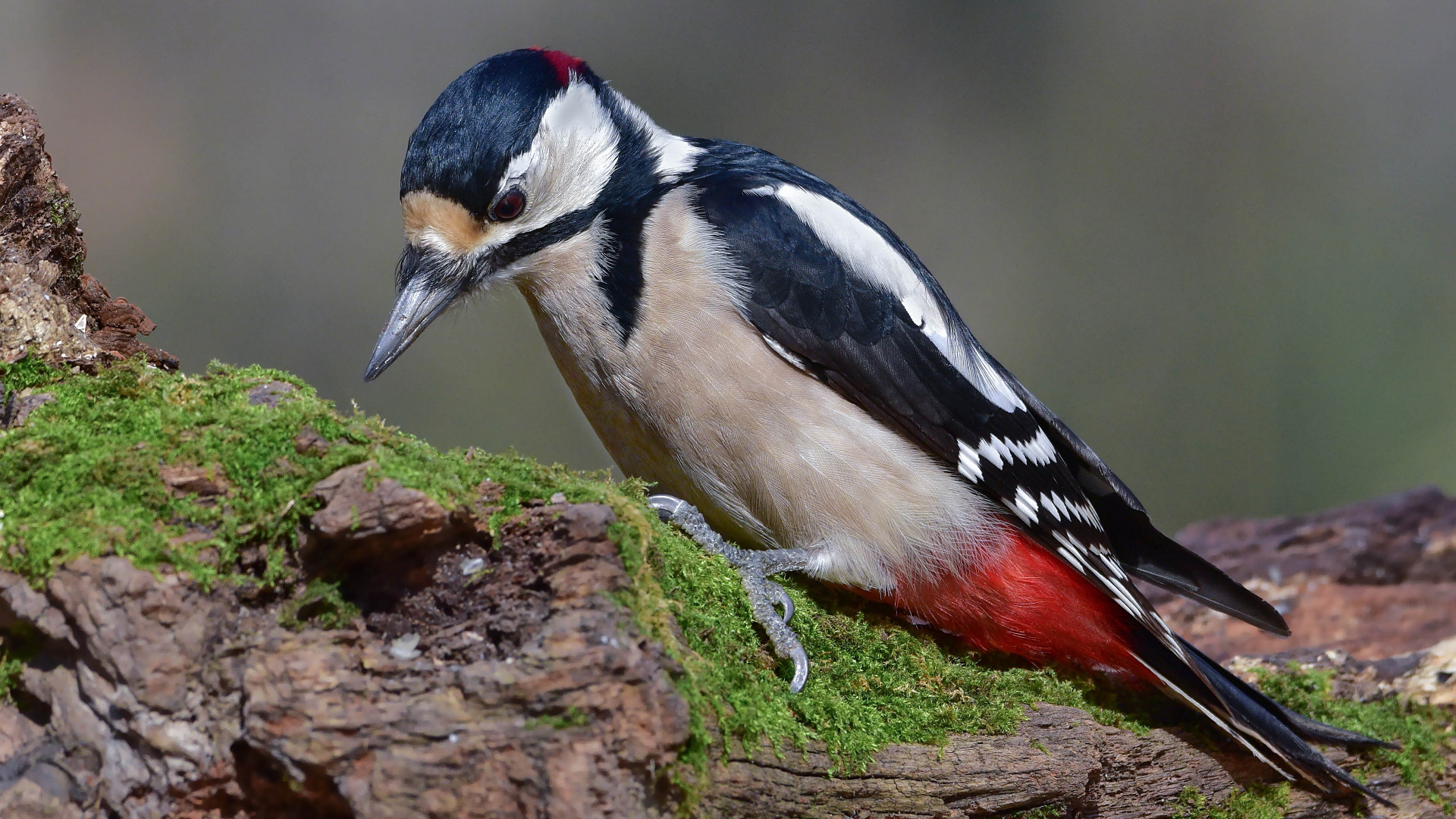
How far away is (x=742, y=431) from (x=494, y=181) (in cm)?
66

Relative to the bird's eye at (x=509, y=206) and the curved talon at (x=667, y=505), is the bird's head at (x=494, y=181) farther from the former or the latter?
the curved talon at (x=667, y=505)

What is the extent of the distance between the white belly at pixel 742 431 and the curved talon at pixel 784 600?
0.15m

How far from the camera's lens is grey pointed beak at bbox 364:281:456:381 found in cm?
197

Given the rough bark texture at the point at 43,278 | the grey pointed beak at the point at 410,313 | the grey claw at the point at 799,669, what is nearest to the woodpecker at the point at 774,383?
the grey pointed beak at the point at 410,313

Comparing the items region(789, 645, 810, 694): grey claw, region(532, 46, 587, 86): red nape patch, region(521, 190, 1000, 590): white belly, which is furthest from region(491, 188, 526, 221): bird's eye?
region(789, 645, 810, 694): grey claw

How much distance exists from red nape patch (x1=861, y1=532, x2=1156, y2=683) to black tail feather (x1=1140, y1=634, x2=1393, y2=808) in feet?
0.23

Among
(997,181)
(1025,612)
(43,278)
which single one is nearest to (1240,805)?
(1025,612)

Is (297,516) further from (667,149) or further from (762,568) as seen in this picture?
(667,149)

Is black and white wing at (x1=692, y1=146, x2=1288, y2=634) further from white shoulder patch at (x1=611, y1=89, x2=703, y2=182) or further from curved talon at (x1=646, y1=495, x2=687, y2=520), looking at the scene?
curved talon at (x1=646, y1=495, x2=687, y2=520)

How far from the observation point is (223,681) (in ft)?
3.85

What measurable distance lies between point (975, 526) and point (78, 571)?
151 centimetres

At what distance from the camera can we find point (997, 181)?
6039 millimetres

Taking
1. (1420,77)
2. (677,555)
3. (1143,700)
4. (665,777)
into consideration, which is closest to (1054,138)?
(1420,77)

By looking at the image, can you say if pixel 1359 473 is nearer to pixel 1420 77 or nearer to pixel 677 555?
pixel 1420 77
